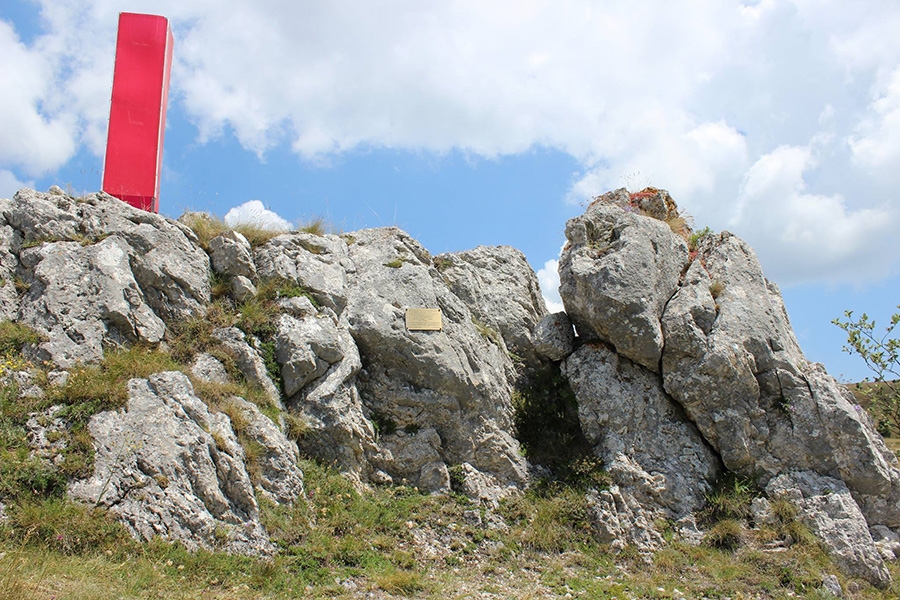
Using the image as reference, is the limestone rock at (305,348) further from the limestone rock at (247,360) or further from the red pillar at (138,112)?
the red pillar at (138,112)

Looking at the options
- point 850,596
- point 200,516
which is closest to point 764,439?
point 850,596

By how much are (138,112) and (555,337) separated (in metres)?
11.4

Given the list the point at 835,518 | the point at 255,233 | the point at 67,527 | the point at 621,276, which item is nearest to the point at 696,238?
the point at 621,276

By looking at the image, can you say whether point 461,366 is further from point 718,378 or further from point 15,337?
point 15,337

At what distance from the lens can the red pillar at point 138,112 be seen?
1472 cm

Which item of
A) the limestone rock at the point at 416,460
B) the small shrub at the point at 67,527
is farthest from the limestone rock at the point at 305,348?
the small shrub at the point at 67,527

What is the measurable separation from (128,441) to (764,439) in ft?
39.3

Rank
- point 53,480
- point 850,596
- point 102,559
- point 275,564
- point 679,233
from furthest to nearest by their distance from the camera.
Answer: point 679,233 → point 850,596 → point 275,564 → point 53,480 → point 102,559

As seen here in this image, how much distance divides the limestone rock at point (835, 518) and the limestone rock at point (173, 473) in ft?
32.5

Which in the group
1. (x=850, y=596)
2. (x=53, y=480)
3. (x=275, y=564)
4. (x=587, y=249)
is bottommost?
(x=850, y=596)

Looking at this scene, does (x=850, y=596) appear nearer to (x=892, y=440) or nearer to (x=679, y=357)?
(x=679, y=357)

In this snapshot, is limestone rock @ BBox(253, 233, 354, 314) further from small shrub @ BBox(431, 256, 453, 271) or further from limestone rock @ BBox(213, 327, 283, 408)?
small shrub @ BBox(431, 256, 453, 271)

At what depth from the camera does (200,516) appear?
877 cm

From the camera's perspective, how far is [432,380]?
43.2ft
